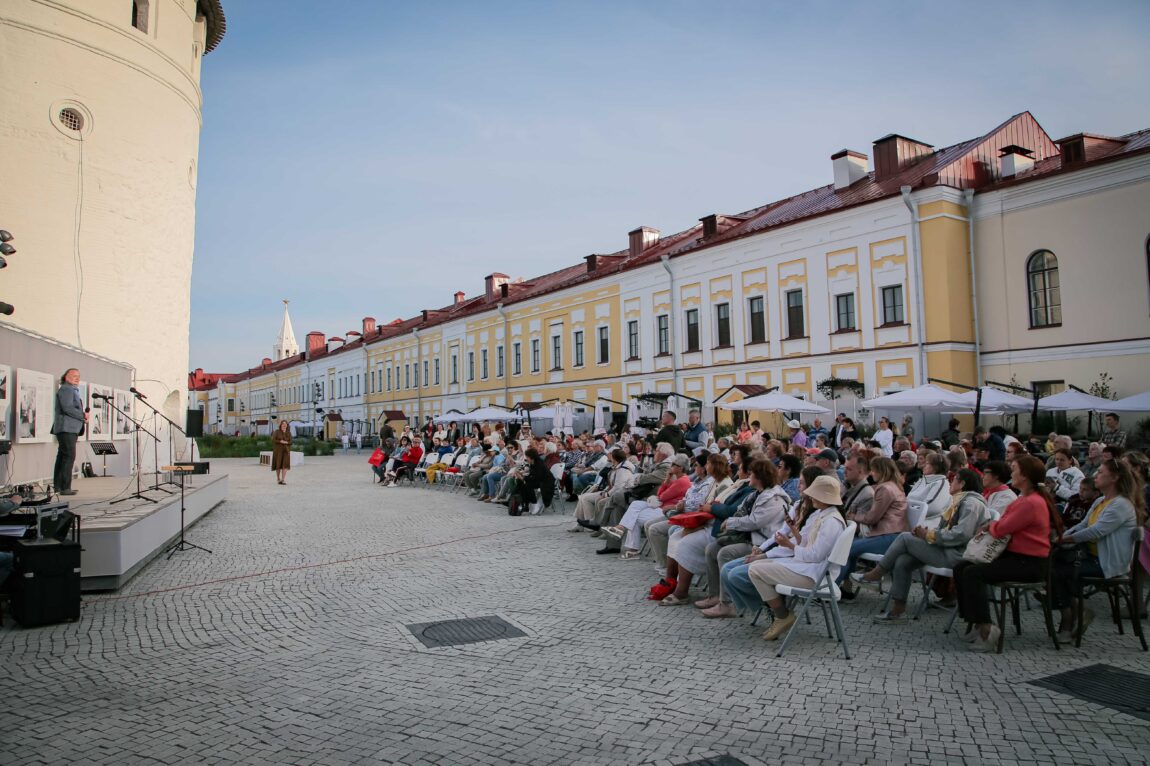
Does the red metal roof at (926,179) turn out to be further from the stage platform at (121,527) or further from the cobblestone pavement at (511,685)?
the stage platform at (121,527)

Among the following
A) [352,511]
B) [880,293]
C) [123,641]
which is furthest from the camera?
[880,293]

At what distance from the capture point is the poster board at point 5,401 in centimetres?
1175

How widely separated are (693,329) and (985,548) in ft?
87.7

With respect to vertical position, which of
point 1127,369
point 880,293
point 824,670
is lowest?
point 824,670

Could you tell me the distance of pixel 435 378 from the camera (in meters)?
53.3

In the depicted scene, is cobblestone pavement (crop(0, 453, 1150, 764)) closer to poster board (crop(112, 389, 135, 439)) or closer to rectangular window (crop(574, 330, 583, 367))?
poster board (crop(112, 389, 135, 439))

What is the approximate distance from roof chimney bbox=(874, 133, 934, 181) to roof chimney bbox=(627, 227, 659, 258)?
13.2 meters

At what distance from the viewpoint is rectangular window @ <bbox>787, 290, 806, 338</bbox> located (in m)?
27.7

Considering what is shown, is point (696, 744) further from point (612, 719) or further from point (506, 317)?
point (506, 317)

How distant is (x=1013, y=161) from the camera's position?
24.8 m

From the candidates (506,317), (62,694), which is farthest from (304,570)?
(506,317)

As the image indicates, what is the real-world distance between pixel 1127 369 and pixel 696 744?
22054 millimetres

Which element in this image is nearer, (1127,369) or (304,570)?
(304,570)

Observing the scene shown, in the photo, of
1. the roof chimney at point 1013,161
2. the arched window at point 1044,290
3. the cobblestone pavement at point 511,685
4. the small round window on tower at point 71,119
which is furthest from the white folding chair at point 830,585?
the small round window on tower at point 71,119
